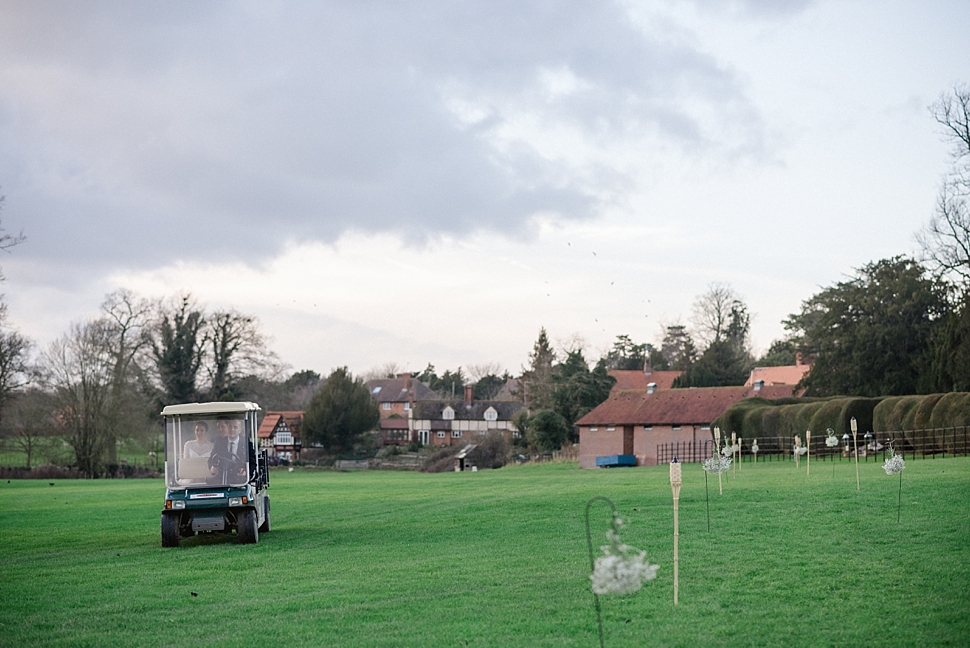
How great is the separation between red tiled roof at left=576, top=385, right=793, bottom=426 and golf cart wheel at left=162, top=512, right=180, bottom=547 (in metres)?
43.3

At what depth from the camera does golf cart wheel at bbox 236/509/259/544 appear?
17973 millimetres

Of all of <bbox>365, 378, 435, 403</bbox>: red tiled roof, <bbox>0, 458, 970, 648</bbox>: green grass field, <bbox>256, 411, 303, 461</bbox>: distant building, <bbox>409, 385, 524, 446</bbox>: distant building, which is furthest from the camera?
<bbox>365, 378, 435, 403</bbox>: red tiled roof

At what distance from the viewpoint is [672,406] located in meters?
59.8

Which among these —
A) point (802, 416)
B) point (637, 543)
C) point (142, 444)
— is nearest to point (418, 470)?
point (142, 444)

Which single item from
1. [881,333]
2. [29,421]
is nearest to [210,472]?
[881,333]

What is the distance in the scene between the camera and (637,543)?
47.8 feet

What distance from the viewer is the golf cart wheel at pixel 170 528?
17.9 m

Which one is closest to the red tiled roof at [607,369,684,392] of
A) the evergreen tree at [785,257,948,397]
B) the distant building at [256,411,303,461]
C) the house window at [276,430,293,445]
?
the distant building at [256,411,303,461]

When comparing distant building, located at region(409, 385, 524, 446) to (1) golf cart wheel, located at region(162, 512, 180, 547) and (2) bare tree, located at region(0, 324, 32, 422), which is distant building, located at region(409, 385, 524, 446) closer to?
(2) bare tree, located at region(0, 324, 32, 422)

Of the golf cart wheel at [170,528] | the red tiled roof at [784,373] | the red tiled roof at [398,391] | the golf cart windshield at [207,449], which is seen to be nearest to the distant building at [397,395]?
the red tiled roof at [398,391]

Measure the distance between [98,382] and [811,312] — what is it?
6439 centimetres

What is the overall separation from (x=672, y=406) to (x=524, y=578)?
49.0m

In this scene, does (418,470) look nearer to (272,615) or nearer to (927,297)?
(927,297)

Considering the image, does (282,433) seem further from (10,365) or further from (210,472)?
(210,472)
